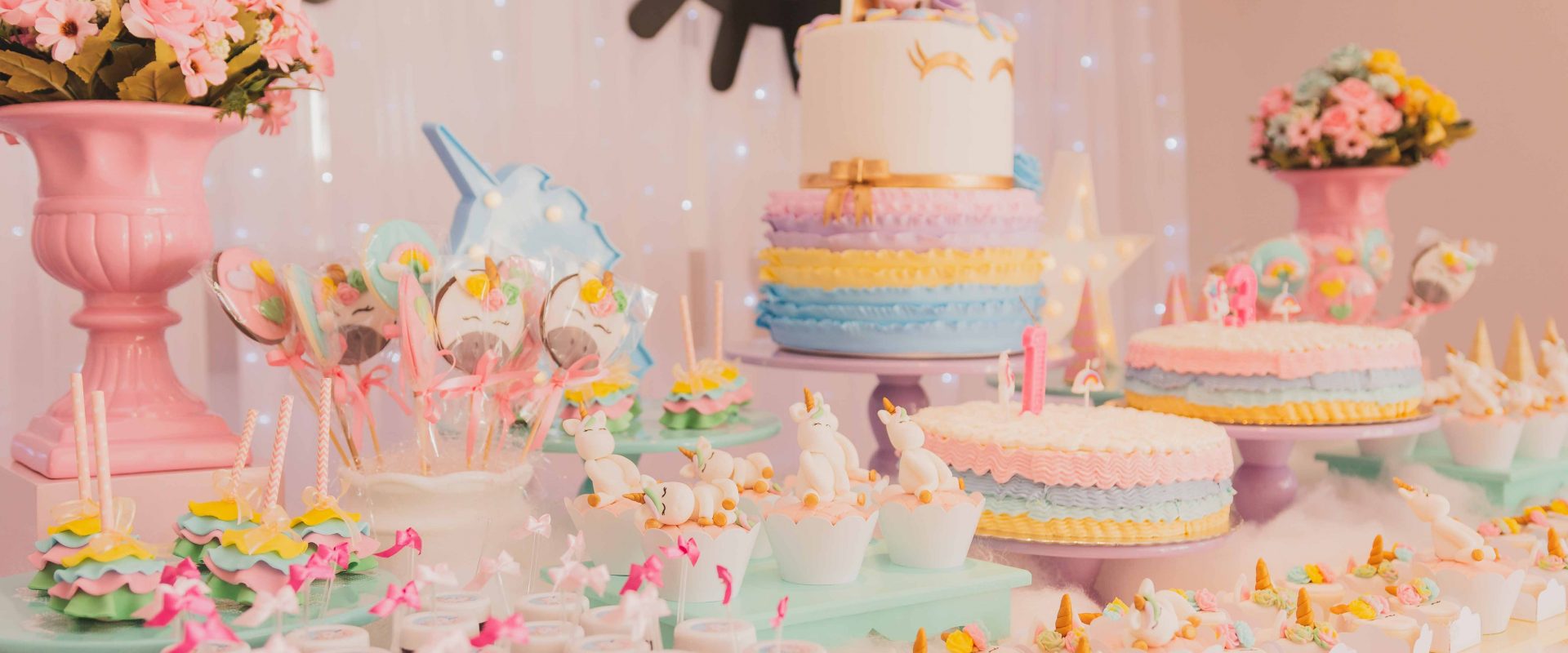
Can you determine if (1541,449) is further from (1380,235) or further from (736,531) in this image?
(736,531)

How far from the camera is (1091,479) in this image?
1.96 m

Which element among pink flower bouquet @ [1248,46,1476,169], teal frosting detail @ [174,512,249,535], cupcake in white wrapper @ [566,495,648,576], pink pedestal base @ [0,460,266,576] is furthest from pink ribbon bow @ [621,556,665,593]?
pink flower bouquet @ [1248,46,1476,169]

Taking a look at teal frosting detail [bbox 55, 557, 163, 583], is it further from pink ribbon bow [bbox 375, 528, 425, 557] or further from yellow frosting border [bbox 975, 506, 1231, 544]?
yellow frosting border [bbox 975, 506, 1231, 544]

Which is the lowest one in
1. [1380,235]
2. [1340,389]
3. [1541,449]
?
[1541,449]

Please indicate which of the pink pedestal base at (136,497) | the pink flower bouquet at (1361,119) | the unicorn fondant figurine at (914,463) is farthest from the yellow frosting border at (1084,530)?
the pink flower bouquet at (1361,119)

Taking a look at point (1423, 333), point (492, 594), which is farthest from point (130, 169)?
point (1423, 333)

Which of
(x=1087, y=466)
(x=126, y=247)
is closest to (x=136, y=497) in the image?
(x=126, y=247)

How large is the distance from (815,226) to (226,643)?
1.61 metres

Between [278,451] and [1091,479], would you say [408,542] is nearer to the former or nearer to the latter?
[278,451]

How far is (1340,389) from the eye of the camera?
2471 millimetres

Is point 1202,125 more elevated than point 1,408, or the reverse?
point 1202,125

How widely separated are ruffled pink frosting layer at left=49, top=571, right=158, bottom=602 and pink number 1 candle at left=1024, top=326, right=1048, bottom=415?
4.24 ft

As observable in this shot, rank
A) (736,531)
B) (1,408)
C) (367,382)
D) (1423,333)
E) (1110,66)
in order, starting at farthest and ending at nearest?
(1110,66) → (1423,333) → (1,408) → (367,382) → (736,531)

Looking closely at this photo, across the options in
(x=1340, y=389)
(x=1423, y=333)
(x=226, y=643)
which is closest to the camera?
(x=226, y=643)
